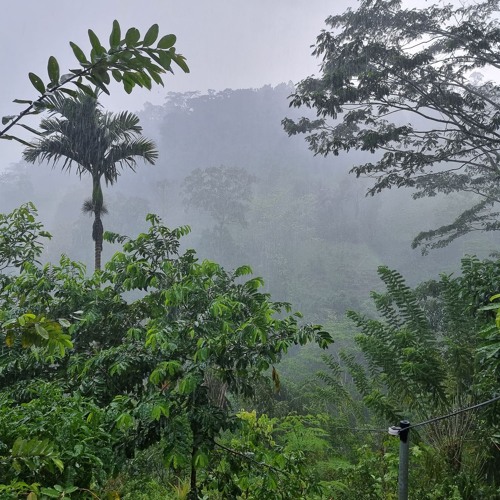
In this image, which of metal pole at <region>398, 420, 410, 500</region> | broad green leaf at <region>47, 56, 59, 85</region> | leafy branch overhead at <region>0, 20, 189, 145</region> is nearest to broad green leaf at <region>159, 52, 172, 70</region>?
leafy branch overhead at <region>0, 20, 189, 145</region>

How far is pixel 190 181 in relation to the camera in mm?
44938

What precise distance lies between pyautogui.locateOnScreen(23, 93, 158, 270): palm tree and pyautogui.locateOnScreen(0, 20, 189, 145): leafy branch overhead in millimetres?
5513

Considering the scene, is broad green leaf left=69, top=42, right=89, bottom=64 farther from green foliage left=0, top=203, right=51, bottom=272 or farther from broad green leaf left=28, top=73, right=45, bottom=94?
green foliage left=0, top=203, right=51, bottom=272

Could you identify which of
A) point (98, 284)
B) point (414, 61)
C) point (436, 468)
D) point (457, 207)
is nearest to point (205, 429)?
point (98, 284)

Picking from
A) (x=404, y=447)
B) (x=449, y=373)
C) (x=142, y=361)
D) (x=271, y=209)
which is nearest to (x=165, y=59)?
(x=404, y=447)

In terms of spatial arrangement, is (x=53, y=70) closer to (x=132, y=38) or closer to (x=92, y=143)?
(x=132, y=38)

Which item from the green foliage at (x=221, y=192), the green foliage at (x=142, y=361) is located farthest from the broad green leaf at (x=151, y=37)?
the green foliage at (x=221, y=192)

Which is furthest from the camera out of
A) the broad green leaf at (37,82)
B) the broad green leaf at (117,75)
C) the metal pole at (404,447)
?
the metal pole at (404,447)

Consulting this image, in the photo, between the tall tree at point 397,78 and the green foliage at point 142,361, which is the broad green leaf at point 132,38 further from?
the tall tree at point 397,78

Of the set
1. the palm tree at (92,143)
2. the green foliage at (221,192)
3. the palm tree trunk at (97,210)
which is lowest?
the palm tree trunk at (97,210)

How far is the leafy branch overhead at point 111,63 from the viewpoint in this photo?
108 centimetres

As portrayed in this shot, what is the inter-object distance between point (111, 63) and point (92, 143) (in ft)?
20.5

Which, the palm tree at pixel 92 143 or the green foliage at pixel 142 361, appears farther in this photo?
the palm tree at pixel 92 143

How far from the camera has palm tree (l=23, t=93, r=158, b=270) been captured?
660cm
